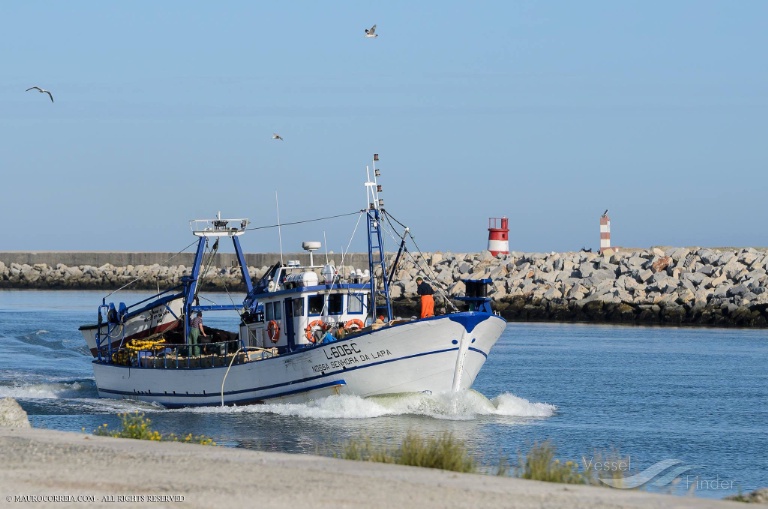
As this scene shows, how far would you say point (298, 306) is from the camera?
84.2ft

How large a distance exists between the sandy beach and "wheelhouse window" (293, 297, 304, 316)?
1299 centimetres

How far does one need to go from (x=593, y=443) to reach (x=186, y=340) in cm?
1129

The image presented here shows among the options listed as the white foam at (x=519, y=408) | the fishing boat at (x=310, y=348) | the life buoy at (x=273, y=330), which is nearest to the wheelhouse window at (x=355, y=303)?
the fishing boat at (x=310, y=348)

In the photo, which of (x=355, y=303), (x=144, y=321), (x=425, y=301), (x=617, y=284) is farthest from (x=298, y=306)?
(x=617, y=284)

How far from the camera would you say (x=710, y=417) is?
2372 centimetres

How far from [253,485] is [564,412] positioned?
586 inches

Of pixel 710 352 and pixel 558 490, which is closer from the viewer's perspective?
pixel 558 490

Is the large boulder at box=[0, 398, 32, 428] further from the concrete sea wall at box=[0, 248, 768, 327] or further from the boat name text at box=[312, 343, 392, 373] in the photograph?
the concrete sea wall at box=[0, 248, 768, 327]

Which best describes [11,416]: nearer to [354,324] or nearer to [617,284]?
[354,324]

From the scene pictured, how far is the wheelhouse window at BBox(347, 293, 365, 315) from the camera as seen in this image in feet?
84.5

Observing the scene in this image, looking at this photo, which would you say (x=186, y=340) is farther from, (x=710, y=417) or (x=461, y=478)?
(x=461, y=478)

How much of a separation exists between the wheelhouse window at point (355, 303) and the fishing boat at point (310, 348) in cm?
2

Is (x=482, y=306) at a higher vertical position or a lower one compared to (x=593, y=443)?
higher

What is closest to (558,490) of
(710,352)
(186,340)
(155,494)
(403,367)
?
(155,494)
